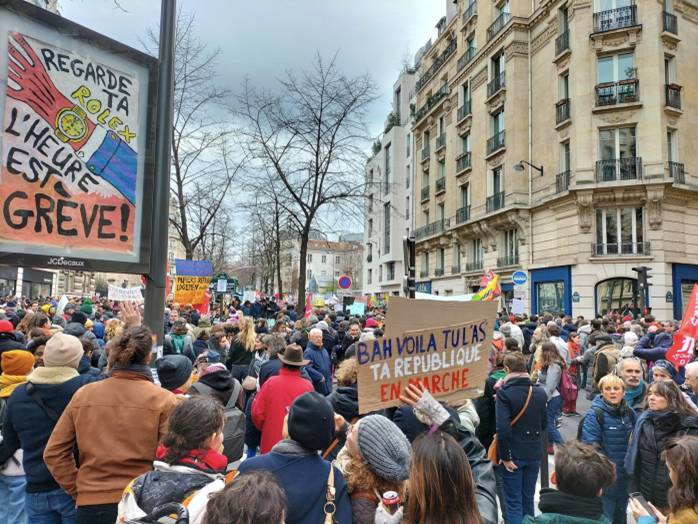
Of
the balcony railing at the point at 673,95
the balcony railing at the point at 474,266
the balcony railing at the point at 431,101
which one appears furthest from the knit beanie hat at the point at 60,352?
the balcony railing at the point at 431,101

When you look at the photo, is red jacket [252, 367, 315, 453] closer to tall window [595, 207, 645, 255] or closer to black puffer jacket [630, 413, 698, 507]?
black puffer jacket [630, 413, 698, 507]

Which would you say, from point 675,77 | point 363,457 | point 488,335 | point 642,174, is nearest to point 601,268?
point 642,174

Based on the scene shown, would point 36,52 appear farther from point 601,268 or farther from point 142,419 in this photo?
point 601,268

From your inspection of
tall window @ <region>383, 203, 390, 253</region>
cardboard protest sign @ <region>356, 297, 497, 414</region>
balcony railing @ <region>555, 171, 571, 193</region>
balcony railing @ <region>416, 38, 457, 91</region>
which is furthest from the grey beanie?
tall window @ <region>383, 203, 390, 253</region>

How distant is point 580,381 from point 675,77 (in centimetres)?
1946

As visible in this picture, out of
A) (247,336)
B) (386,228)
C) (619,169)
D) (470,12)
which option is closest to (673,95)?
(619,169)

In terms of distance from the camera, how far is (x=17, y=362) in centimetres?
381

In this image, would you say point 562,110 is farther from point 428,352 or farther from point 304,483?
point 304,483

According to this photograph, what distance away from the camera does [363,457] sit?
239 centimetres

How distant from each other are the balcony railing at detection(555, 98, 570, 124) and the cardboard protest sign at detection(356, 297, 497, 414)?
80.9 ft

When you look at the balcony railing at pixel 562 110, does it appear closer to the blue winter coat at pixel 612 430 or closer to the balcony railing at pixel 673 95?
the balcony railing at pixel 673 95

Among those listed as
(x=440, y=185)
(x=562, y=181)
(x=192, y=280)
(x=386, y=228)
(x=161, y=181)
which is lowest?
(x=192, y=280)

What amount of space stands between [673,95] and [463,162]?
1367cm

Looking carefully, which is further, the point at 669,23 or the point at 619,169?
the point at 669,23
